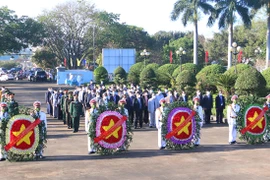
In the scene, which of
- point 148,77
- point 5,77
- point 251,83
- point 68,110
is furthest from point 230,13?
point 5,77

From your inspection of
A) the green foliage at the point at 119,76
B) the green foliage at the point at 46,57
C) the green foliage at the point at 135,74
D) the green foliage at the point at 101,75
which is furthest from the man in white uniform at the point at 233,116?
the green foliage at the point at 46,57

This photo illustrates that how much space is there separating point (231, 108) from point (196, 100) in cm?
120

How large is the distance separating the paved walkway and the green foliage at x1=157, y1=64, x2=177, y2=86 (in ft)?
61.3

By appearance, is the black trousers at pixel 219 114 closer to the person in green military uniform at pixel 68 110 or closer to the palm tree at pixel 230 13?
the person in green military uniform at pixel 68 110

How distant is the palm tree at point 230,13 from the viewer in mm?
37188

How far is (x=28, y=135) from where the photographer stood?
467 inches

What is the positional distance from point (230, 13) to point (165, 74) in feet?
29.8

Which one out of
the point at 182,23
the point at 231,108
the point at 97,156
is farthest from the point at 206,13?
the point at 97,156

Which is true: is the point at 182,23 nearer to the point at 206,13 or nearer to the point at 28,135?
the point at 206,13

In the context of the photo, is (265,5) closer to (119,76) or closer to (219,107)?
(119,76)

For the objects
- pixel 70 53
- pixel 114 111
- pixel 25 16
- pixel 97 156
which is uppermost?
pixel 25 16

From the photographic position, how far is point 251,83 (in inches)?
846

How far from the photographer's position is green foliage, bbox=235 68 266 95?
21.5 meters

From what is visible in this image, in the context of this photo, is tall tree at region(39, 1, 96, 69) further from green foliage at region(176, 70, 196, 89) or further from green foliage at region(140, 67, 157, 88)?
green foliage at region(176, 70, 196, 89)
